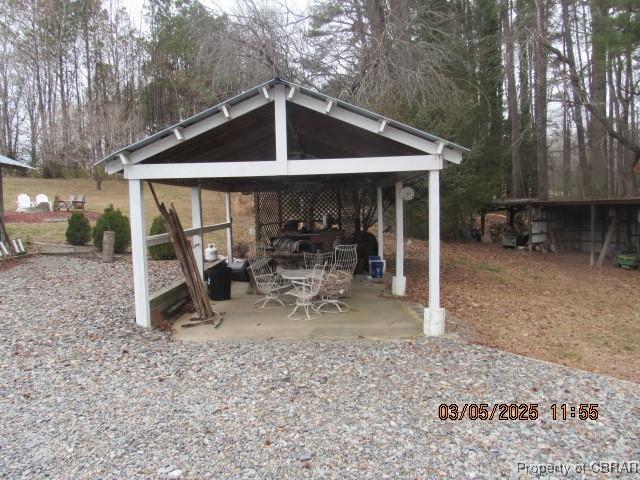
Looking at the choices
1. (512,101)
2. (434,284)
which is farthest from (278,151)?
(512,101)

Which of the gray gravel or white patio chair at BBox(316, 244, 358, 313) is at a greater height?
white patio chair at BBox(316, 244, 358, 313)

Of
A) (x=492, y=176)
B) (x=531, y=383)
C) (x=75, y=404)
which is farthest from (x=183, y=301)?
(x=492, y=176)

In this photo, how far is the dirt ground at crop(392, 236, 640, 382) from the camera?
4.95 metres

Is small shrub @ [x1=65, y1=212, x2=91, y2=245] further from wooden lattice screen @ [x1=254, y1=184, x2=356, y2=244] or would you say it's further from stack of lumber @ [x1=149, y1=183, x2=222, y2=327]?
stack of lumber @ [x1=149, y1=183, x2=222, y2=327]

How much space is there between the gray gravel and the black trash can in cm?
179

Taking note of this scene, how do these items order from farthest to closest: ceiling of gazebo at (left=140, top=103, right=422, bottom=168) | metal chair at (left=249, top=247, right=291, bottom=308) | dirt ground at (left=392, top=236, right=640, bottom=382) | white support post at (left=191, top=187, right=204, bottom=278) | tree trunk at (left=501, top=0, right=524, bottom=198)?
1. tree trunk at (left=501, top=0, right=524, bottom=198)
2. white support post at (left=191, top=187, right=204, bottom=278)
3. metal chair at (left=249, top=247, right=291, bottom=308)
4. ceiling of gazebo at (left=140, top=103, right=422, bottom=168)
5. dirt ground at (left=392, top=236, right=640, bottom=382)

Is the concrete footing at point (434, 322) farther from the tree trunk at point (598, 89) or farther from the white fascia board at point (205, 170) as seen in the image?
the tree trunk at point (598, 89)

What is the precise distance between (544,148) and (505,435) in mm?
15983

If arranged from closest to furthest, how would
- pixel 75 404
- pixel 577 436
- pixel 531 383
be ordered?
pixel 577 436
pixel 75 404
pixel 531 383

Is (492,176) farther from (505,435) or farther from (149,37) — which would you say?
(149,37)

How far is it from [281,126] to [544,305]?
18.3 feet

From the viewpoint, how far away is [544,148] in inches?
647

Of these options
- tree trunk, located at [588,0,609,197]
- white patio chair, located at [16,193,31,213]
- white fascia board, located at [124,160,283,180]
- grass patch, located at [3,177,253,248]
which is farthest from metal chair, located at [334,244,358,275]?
white patio chair, located at [16,193,31,213]

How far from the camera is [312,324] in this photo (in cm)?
550
